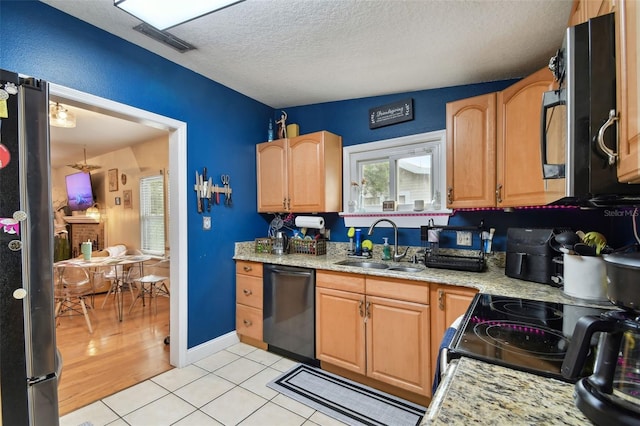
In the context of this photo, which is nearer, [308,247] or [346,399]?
[346,399]

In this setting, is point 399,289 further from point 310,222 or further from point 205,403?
point 205,403

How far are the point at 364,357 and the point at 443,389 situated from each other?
1630mm

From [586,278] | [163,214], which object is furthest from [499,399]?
[163,214]

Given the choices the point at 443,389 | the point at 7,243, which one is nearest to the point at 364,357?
the point at 443,389

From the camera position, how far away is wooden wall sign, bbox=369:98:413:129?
260 cm

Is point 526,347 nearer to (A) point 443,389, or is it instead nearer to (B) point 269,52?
(A) point 443,389

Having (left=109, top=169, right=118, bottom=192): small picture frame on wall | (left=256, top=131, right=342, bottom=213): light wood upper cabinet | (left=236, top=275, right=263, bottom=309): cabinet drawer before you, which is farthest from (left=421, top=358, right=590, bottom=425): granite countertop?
(left=109, top=169, right=118, bottom=192): small picture frame on wall

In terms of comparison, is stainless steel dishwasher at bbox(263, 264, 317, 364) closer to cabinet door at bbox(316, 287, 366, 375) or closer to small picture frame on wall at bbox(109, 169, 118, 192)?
cabinet door at bbox(316, 287, 366, 375)

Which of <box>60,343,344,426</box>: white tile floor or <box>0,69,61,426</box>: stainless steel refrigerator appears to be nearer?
<box>0,69,61,426</box>: stainless steel refrigerator

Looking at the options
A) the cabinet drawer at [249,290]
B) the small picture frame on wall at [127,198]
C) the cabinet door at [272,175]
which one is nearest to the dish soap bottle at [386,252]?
the cabinet door at [272,175]

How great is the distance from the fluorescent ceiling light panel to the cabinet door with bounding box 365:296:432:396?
6.65ft

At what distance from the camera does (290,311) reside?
8.30 feet

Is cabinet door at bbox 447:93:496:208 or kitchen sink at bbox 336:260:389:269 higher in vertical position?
cabinet door at bbox 447:93:496:208

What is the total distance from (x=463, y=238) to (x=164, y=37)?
2.64m
